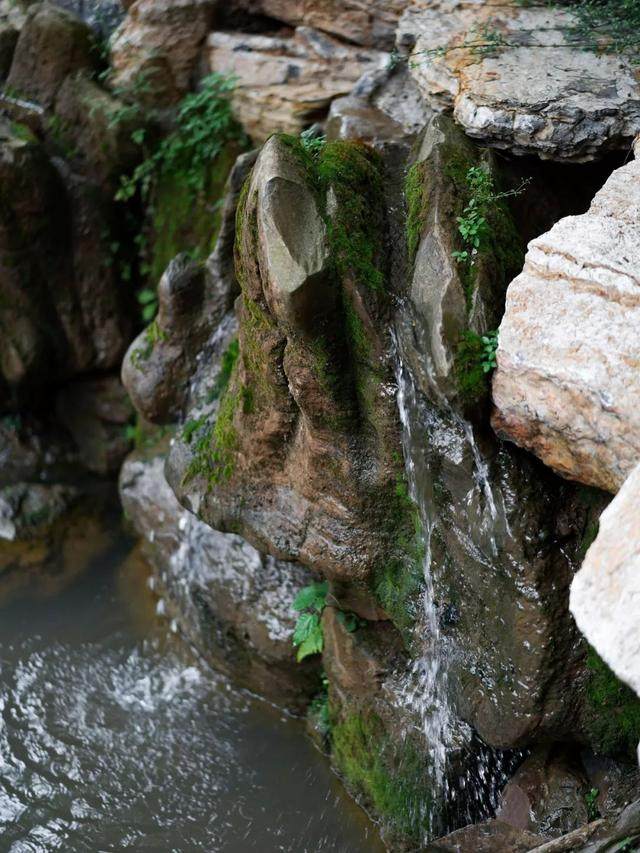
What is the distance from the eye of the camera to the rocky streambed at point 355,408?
399cm

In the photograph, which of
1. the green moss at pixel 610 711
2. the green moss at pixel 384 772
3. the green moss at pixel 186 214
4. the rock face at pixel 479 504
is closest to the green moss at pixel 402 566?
the rock face at pixel 479 504

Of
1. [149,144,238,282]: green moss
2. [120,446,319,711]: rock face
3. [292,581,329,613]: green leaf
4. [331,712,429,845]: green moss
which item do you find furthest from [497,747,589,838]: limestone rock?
[149,144,238,282]: green moss

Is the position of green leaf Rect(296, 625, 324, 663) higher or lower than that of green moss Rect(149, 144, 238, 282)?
lower

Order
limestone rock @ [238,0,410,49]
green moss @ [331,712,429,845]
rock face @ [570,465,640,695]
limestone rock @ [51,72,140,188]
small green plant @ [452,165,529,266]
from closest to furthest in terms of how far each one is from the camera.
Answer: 1. rock face @ [570,465,640,695]
2. small green plant @ [452,165,529,266]
3. green moss @ [331,712,429,845]
4. limestone rock @ [238,0,410,49]
5. limestone rock @ [51,72,140,188]

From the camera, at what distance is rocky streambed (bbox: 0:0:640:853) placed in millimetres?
3988

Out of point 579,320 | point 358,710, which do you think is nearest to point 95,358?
point 358,710

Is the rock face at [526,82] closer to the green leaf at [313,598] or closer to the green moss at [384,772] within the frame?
the green leaf at [313,598]

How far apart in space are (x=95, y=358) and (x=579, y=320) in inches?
198

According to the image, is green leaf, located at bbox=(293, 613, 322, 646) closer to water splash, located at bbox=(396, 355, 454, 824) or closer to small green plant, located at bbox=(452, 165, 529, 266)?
water splash, located at bbox=(396, 355, 454, 824)

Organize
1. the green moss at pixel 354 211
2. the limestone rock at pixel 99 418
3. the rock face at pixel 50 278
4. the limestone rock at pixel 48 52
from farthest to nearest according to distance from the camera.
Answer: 1. the limestone rock at pixel 99 418
2. the limestone rock at pixel 48 52
3. the rock face at pixel 50 278
4. the green moss at pixel 354 211

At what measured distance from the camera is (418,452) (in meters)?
4.35

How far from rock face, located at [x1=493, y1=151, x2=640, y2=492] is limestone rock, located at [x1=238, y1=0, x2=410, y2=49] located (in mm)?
3104

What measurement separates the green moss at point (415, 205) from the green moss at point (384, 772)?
2.58m

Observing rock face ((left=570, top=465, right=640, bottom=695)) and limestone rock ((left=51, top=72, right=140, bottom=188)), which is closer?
rock face ((left=570, top=465, right=640, bottom=695))
